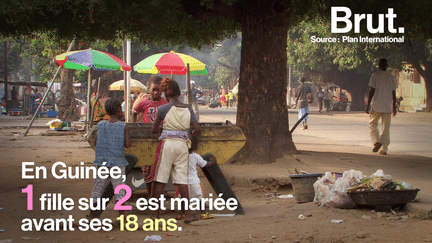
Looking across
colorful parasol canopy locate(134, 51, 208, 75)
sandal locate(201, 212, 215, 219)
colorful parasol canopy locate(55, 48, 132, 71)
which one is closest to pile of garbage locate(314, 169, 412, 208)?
sandal locate(201, 212, 215, 219)

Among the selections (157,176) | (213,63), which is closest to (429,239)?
(157,176)

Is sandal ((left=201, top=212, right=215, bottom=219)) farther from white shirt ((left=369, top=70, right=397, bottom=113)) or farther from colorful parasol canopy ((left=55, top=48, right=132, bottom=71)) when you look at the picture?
colorful parasol canopy ((left=55, top=48, right=132, bottom=71))

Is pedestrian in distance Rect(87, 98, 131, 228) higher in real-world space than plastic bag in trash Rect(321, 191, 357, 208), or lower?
higher

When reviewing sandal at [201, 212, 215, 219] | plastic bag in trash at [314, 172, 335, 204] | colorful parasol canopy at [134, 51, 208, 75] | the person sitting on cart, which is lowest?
sandal at [201, 212, 215, 219]

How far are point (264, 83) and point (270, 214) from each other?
383 centimetres

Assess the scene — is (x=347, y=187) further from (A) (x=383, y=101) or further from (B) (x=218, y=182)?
(A) (x=383, y=101)

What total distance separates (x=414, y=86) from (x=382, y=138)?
99.9 ft

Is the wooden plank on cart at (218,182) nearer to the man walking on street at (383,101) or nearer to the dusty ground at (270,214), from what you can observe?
the dusty ground at (270,214)

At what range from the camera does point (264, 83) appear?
9.52 meters

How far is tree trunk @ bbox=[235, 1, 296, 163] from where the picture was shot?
9500 millimetres

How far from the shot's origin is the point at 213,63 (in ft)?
251

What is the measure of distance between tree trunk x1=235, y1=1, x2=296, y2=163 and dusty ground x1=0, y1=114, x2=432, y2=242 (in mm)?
405

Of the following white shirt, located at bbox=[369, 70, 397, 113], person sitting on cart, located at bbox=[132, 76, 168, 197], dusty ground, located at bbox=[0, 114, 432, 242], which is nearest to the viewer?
dusty ground, located at bbox=[0, 114, 432, 242]

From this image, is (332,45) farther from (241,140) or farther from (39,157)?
(241,140)
